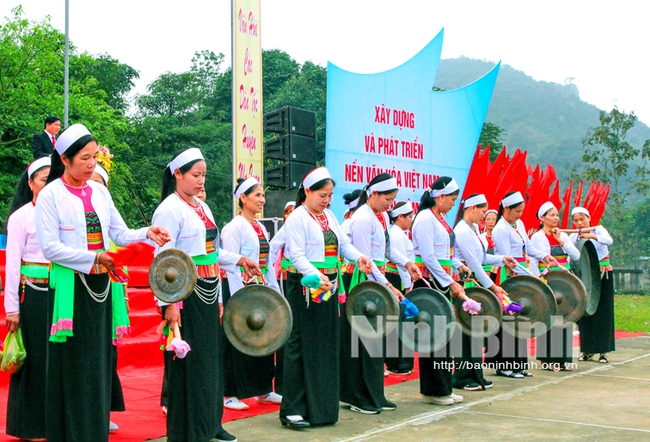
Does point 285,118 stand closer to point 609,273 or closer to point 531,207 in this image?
point 609,273

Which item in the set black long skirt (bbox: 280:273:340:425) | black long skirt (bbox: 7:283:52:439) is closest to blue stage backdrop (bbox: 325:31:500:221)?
black long skirt (bbox: 280:273:340:425)

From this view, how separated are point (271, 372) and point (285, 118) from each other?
4891mm

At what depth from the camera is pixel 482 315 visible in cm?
618

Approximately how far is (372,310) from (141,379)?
102 inches

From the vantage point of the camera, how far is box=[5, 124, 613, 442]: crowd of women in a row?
148 inches

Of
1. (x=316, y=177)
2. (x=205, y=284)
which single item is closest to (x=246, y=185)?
(x=316, y=177)

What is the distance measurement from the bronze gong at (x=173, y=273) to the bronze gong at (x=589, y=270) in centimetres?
561

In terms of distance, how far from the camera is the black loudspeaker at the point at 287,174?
10.2 meters


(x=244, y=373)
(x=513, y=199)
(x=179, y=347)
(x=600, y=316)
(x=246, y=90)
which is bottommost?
(x=244, y=373)

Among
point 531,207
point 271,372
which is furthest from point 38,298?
point 531,207

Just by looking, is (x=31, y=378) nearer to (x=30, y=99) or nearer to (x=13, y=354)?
(x=13, y=354)

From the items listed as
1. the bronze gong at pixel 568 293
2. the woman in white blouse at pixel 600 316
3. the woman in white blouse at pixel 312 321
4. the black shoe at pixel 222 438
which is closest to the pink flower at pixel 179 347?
the black shoe at pixel 222 438

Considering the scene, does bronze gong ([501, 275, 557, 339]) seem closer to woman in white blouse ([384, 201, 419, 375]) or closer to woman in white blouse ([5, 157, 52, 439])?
woman in white blouse ([384, 201, 419, 375])

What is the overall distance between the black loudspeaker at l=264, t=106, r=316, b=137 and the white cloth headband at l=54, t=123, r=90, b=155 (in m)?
6.46
